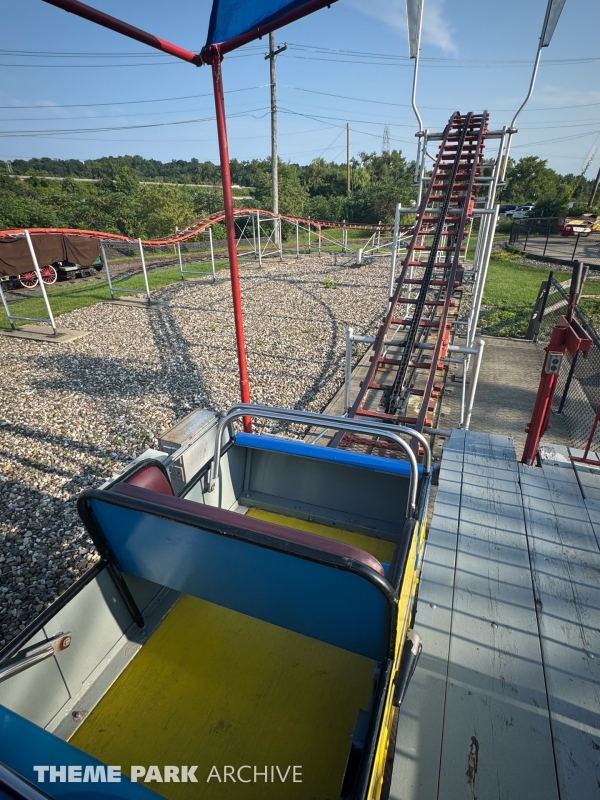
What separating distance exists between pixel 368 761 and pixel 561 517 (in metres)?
2.17

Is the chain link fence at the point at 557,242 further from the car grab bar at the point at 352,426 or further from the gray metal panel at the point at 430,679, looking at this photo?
the car grab bar at the point at 352,426

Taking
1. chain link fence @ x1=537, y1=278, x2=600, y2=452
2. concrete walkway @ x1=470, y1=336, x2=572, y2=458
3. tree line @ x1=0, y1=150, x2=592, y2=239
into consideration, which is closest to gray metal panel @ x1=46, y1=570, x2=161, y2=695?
concrete walkway @ x1=470, y1=336, x2=572, y2=458

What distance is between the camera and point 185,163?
93.0 m

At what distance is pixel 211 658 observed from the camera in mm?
2338

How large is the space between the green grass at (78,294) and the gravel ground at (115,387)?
1.02 meters

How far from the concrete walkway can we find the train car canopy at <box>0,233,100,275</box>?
37.3ft

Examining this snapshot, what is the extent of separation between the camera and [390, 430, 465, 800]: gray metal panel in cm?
163

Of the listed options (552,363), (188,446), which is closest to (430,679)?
(188,446)

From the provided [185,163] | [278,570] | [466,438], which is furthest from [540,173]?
[185,163]

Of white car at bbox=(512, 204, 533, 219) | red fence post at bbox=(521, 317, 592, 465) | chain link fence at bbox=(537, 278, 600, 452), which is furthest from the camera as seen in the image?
white car at bbox=(512, 204, 533, 219)

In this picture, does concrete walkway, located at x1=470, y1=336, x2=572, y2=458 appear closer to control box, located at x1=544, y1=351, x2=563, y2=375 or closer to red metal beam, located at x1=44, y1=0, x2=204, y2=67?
control box, located at x1=544, y1=351, x2=563, y2=375

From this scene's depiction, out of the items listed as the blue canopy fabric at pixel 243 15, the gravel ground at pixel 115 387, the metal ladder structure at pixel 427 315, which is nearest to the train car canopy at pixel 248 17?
the blue canopy fabric at pixel 243 15

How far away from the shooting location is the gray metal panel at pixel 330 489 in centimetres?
302

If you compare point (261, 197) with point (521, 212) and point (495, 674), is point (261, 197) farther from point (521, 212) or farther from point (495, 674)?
point (495, 674)
